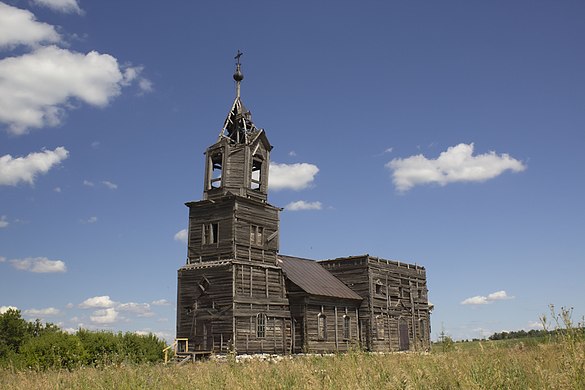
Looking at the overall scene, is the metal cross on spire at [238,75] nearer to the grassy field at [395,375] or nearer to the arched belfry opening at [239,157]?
the arched belfry opening at [239,157]

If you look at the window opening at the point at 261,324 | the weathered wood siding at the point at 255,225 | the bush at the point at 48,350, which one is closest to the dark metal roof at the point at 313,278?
the weathered wood siding at the point at 255,225

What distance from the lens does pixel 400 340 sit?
43688mm

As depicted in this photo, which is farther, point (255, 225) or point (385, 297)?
point (385, 297)

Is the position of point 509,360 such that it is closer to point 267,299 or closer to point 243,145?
point 267,299

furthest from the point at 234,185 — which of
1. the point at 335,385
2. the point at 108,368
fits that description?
the point at 335,385

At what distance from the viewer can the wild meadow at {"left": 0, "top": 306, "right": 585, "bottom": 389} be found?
23.2 ft

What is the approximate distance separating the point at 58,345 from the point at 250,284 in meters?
12.5

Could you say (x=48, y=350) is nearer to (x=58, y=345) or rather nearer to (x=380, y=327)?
(x=58, y=345)

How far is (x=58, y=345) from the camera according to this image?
23500mm

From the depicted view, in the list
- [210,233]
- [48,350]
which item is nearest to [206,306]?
[210,233]

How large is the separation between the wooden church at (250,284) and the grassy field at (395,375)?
1912 centimetres

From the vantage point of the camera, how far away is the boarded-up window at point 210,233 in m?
34.4

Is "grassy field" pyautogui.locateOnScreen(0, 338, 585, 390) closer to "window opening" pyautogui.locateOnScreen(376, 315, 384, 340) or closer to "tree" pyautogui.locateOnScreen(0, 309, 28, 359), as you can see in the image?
"tree" pyautogui.locateOnScreen(0, 309, 28, 359)

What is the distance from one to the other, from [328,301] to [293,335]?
3941 millimetres
